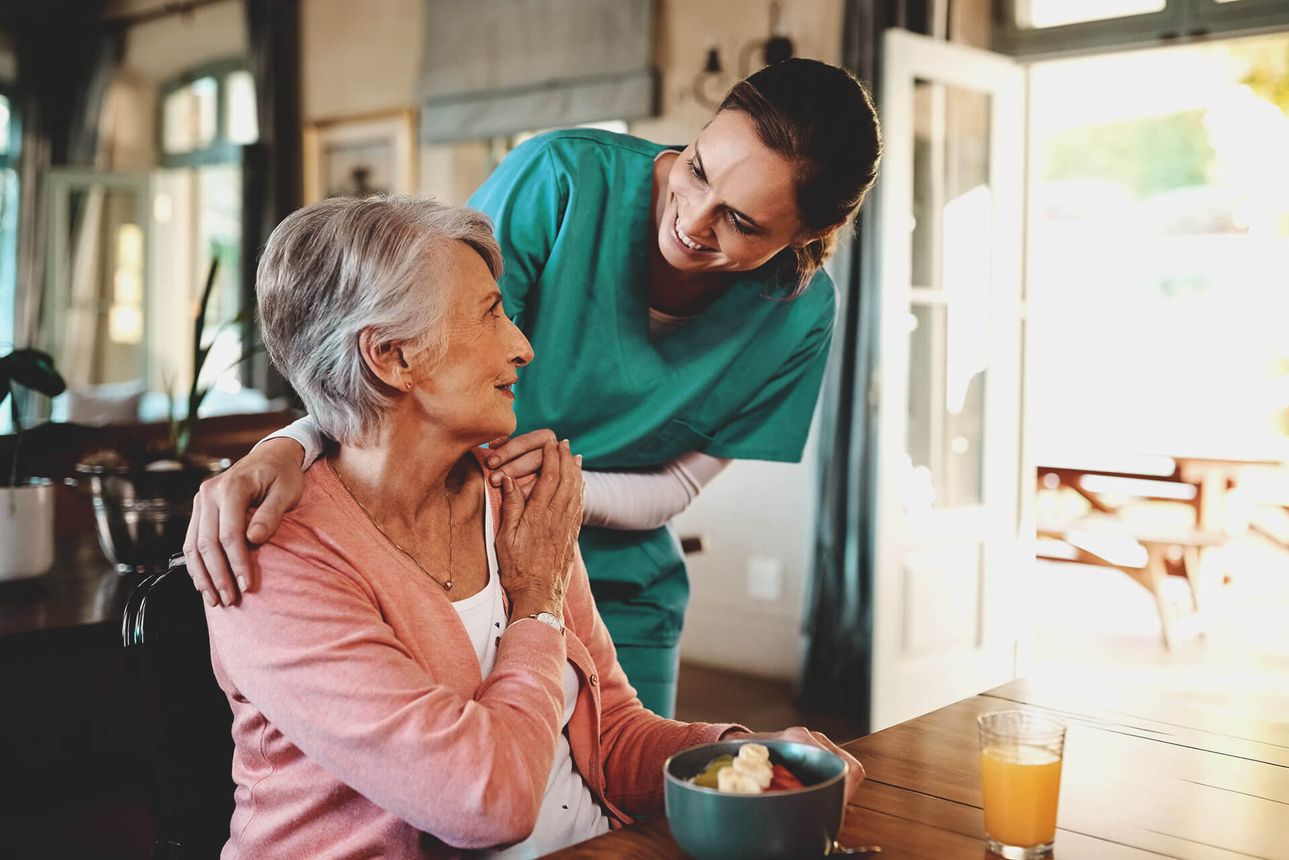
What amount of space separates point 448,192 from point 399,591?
460 centimetres

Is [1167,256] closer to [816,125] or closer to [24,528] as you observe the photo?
[816,125]

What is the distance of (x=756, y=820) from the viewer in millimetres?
824

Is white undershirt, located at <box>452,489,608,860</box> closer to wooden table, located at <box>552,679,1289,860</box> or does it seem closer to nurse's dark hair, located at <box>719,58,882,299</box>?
wooden table, located at <box>552,679,1289,860</box>

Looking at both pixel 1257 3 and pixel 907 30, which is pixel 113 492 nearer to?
pixel 907 30

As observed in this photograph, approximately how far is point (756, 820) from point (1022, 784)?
0.82ft

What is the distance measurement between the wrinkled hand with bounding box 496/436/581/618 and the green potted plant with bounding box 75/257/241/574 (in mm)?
935

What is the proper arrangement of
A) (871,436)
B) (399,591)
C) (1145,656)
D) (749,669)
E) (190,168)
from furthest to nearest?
→ (190,168) → (1145,656) → (749,669) → (871,436) → (399,591)

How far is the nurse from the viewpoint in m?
1.45

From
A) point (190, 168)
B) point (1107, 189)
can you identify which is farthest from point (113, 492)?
point (1107, 189)

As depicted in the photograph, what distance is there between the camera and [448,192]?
217 inches

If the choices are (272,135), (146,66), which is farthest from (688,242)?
(146,66)

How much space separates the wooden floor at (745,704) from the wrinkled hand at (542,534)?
2.53 meters

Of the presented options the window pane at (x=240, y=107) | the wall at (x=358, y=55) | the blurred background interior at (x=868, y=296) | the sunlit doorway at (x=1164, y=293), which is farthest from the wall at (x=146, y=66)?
the sunlit doorway at (x=1164, y=293)

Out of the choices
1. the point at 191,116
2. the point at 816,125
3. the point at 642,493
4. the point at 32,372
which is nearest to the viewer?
the point at 816,125
